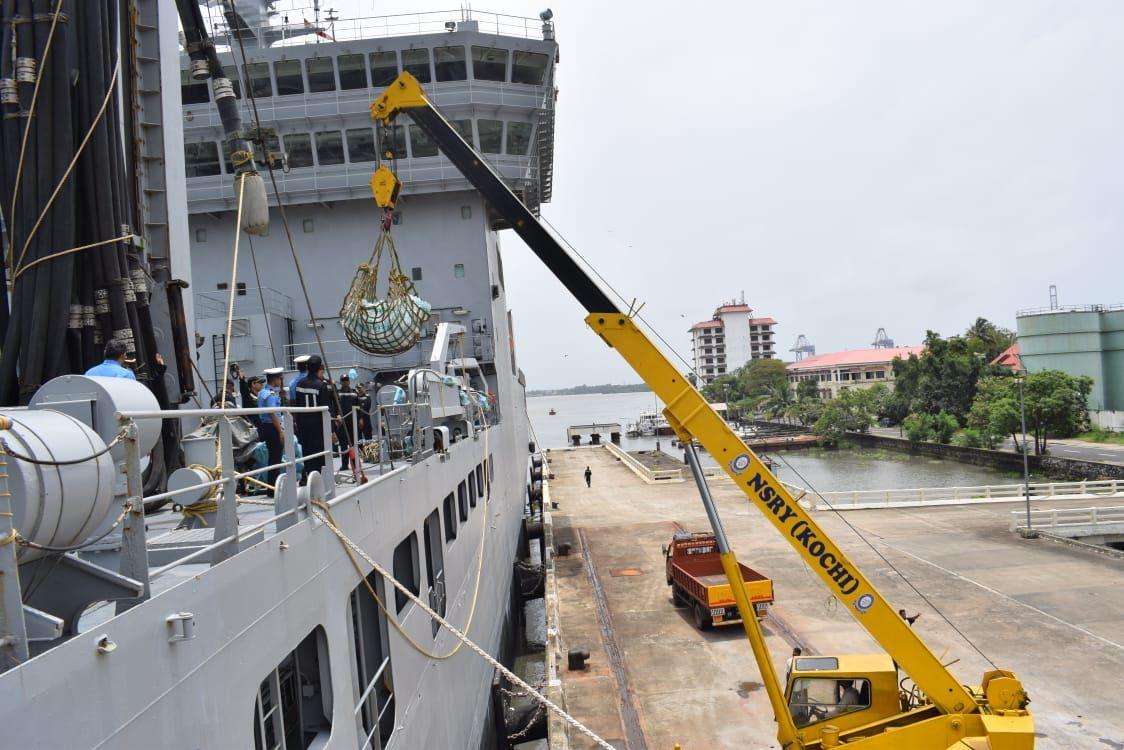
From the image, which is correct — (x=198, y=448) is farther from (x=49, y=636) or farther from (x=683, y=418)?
(x=683, y=418)

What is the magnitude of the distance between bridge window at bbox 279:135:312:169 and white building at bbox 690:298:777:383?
5881 inches

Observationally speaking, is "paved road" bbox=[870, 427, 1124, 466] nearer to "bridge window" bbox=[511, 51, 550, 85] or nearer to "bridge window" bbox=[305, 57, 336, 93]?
"bridge window" bbox=[511, 51, 550, 85]

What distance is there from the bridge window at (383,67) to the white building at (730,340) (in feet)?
487

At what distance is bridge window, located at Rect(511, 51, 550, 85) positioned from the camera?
21.1m

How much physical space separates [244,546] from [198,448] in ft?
3.79

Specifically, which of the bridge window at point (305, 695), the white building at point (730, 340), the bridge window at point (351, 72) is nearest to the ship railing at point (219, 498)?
the bridge window at point (305, 695)

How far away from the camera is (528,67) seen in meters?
21.4

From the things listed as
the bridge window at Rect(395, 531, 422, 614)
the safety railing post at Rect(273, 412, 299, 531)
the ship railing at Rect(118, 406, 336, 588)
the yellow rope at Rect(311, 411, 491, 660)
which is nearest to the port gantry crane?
the bridge window at Rect(395, 531, 422, 614)

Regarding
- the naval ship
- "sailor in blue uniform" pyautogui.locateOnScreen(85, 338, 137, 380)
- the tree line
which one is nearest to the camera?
the naval ship

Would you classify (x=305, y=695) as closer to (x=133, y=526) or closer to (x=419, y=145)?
(x=133, y=526)

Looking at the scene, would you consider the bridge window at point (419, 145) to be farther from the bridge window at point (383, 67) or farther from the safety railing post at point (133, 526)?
the safety railing post at point (133, 526)

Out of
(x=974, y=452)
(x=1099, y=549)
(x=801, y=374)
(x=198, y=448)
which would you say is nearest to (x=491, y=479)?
(x=198, y=448)

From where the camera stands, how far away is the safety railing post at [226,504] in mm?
3729

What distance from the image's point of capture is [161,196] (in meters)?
8.32
